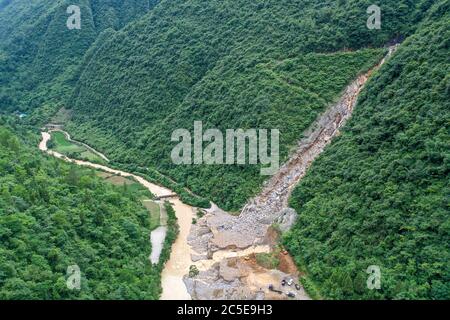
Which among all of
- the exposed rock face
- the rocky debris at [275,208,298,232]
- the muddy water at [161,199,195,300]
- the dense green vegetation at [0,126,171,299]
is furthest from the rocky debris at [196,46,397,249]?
the dense green vegetation at [0,126,171,299]

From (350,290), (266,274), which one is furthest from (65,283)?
(350,290)

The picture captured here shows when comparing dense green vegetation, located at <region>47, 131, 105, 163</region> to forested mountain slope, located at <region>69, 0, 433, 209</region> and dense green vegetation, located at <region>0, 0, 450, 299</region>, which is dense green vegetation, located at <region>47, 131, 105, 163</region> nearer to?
dense green vegetation, located at <region>0, 0, 450, 299</region>

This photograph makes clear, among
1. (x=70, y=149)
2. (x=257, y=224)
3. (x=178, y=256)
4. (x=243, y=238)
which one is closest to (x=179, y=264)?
(x=178, y=256)

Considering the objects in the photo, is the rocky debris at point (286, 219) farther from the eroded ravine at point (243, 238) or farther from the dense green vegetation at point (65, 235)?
the dense green vegetation at point (65, 235)

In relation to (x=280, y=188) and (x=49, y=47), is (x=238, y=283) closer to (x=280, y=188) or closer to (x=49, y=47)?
(x=280, y=188)

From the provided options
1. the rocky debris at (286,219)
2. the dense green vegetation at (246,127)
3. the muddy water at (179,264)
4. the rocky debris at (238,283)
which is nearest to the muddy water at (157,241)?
the dense green vegetation at (246,127)

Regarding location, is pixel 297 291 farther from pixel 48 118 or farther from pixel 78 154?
pixel 48 118
